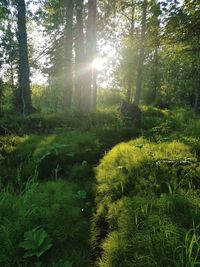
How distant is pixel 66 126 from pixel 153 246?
323 inches

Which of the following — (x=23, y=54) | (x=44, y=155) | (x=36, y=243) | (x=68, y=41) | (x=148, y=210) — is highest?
(x=68, y=41)

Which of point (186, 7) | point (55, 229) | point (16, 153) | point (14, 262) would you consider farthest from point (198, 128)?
point (14, 262)

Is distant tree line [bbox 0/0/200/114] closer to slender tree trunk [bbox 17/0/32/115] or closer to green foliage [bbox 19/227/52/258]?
slender tree trunk [bbox 17/0/32/115]

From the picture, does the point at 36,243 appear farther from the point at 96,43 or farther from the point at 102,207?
the point at 96,43

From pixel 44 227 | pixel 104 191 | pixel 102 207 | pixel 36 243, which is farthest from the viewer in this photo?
pixel 104 191

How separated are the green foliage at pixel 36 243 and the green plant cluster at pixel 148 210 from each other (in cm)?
71

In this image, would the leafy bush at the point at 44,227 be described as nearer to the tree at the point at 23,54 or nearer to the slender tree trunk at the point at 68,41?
the tree at the point at 23,54

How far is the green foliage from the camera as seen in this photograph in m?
3.55

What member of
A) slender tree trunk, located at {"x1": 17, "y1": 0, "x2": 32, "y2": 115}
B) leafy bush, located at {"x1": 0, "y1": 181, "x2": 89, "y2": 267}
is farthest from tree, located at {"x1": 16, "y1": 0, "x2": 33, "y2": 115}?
leafy bush, located at {"x1": 0, "y1": 181, "x2": 89, "y2": 267}

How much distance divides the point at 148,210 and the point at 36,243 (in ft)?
5.44

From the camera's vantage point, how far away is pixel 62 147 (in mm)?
7637

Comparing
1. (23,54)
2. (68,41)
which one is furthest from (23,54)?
(68,41)

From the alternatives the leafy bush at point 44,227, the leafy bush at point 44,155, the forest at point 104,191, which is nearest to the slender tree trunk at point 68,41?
the forest at point 104,191

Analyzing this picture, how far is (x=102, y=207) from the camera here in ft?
15.7
